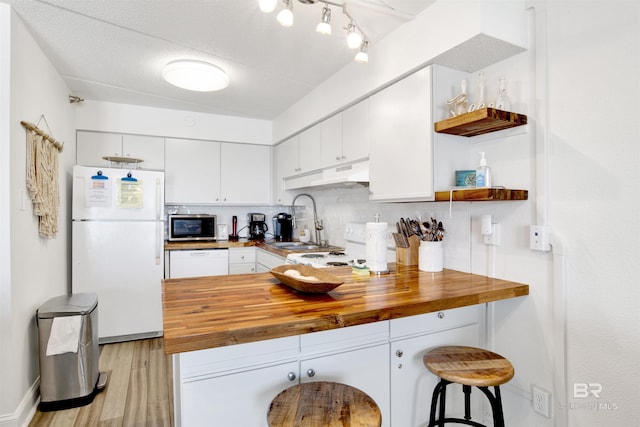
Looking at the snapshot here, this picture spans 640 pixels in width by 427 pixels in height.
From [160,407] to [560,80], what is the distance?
2868mm

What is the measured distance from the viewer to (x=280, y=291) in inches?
57.2

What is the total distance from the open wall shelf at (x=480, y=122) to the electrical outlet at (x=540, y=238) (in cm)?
51

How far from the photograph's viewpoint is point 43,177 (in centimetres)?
223

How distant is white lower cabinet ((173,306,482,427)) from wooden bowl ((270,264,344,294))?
0.56 feet

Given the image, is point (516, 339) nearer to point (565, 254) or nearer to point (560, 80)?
point (565, 254)

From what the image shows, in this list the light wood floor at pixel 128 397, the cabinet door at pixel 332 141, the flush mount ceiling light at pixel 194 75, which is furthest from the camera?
the cabinet door at pixel 332 141

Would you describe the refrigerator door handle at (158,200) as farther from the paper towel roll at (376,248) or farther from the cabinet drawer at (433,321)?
the cabinet drawer at (433,321)

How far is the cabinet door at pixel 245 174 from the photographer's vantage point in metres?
3.88

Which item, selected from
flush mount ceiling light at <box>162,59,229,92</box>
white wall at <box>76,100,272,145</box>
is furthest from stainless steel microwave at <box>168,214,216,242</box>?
flush mount ceiling light at <box>162,59,229,92</box>

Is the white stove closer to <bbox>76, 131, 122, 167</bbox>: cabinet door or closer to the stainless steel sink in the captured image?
the stainless steel sink

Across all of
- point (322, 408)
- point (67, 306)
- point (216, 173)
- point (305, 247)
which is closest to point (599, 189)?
point (322, 408)

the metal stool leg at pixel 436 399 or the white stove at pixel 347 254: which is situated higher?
the white stove at pixel 347 254
